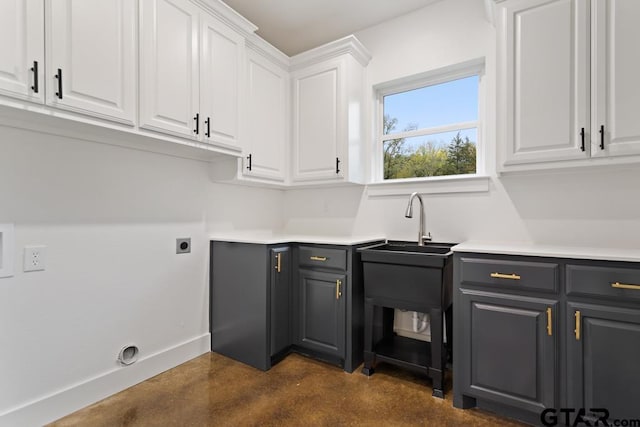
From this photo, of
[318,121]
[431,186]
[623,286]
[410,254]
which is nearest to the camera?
[623,286]

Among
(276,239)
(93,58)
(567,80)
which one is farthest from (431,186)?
(93,58)

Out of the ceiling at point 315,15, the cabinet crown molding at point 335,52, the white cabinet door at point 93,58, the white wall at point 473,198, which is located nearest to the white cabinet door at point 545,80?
the white wall at point 473,198

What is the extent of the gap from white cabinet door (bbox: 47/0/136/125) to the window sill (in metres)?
1.89

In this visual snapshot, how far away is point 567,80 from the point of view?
1.74 metres

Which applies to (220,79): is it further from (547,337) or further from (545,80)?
(547,337)

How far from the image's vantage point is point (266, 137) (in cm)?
269

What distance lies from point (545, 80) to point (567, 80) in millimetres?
103

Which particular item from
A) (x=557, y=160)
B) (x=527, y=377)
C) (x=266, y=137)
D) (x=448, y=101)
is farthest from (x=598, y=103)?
(x=266, y=137)

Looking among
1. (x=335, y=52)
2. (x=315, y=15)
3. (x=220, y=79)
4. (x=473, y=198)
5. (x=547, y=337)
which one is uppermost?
(x=315, y=15)

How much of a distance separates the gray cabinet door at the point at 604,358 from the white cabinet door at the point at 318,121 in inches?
70.8

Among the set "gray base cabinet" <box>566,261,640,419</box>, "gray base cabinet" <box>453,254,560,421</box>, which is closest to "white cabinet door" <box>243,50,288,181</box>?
"gray base cabinet" <box>453,254,560,421</box>

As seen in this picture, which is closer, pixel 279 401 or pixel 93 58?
pixel 93 58

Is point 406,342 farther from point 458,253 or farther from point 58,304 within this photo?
point 58,304

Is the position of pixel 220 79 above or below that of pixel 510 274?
above
